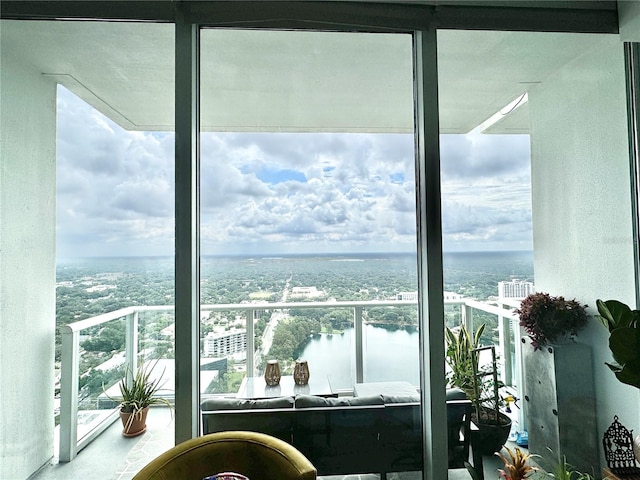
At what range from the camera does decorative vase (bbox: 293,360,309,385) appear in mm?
2188

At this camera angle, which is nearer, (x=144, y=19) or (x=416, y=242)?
(x=144, y=19)

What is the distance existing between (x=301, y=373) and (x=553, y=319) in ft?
4.97

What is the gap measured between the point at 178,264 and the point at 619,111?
270cm

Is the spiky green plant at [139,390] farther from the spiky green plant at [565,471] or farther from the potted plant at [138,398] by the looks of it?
the spiky green plant at [565,471]

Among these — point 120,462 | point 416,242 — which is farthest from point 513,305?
point 120,462

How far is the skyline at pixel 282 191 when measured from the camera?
218 centimetres

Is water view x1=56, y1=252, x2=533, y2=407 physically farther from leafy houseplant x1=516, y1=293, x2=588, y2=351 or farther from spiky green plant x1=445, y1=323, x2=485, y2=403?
leafy houseplant x1=516, y1=293, x2=588, y2=351

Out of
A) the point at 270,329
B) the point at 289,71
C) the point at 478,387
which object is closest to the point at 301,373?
the point at 270,329

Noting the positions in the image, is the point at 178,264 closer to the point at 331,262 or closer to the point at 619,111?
the point at 331,262

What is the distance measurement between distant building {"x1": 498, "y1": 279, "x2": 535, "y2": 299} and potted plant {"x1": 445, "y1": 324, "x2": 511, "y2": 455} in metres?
0.34

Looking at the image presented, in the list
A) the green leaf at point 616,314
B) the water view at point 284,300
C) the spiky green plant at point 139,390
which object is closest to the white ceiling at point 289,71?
the water view at point 284,300

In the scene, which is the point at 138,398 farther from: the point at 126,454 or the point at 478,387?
the point at 478,387

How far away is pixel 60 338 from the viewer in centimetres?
215

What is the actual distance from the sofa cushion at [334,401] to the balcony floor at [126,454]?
0.39 meters
